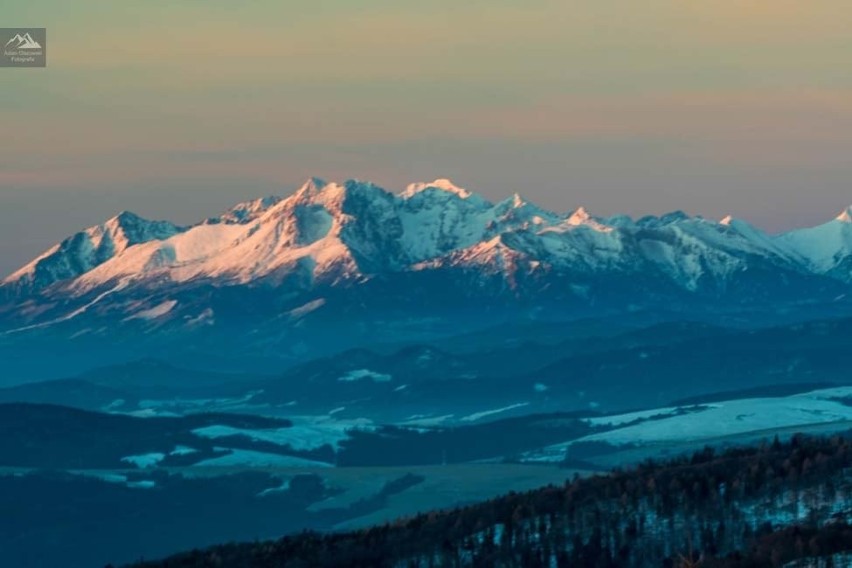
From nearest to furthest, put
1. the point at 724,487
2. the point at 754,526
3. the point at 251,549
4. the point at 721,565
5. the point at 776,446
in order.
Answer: the point at 721,565 < the point at 754,526 < the point at 724,487 < the point at 251,549 < the point at 776,446

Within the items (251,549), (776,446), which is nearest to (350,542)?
(251,549)

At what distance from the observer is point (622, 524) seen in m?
125

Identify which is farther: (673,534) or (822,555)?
(673,534)

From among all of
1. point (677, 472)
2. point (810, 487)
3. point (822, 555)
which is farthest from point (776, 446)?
point (822, 555)

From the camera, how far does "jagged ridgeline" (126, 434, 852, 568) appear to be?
119 metres

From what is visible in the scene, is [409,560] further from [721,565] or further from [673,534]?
[721,565]

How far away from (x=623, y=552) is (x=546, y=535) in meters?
6.04

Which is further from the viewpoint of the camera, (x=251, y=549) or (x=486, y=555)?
(x=251, y=549)

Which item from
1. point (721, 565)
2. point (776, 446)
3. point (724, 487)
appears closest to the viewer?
point (721, 565)

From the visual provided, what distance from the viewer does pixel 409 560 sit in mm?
123812

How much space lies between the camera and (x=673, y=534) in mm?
121000

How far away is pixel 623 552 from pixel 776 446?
2687 cm

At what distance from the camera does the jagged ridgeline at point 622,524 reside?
119 metres

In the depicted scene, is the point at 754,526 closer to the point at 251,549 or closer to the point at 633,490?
the point at 633,490
